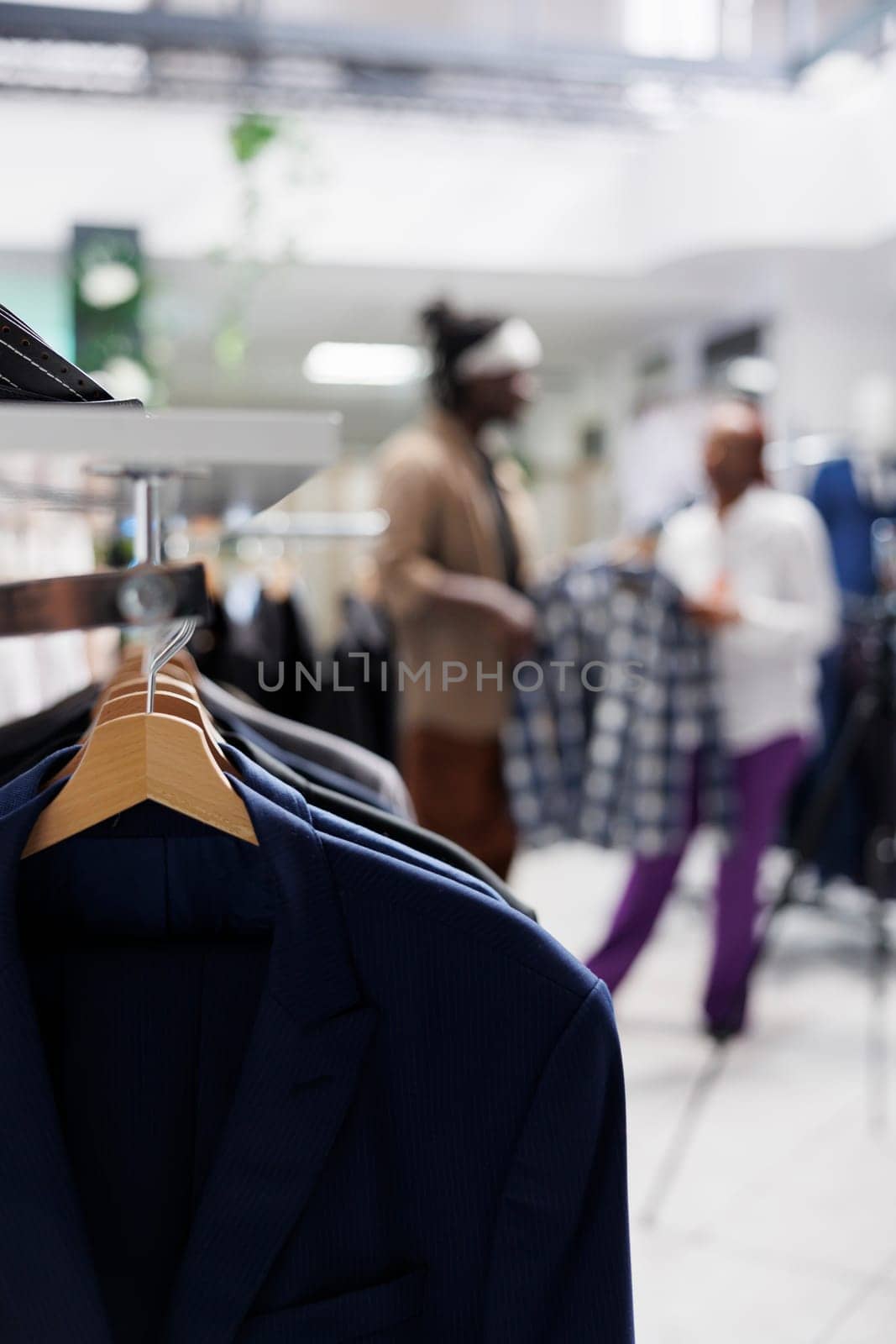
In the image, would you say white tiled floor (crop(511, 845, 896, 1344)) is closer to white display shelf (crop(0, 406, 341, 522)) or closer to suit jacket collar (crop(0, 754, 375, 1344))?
suit jacket collar (crop(0, 754, 375, 1344))

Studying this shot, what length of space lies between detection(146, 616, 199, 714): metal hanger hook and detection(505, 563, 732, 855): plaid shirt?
4.45 feet

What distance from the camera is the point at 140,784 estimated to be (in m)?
0.79

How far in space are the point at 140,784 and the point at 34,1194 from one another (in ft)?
0.82

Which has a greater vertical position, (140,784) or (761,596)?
(761,596)

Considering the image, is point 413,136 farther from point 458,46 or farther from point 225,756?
point 225,756

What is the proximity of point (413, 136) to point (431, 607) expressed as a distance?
11.6ft

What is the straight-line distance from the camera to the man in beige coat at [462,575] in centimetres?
227

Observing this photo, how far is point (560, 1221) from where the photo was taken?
0.78 metres

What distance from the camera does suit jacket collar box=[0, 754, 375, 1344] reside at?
2.43 feet

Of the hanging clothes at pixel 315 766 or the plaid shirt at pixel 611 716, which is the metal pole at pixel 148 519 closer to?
the hanging clothes at pixel 315 766

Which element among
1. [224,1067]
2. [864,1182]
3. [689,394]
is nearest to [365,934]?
[224,1067]

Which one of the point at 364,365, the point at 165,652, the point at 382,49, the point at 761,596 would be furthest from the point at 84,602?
the point at 364,365

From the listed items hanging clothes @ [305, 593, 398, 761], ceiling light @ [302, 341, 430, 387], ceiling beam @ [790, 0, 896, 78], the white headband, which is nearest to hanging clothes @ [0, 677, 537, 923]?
hanging clothes @ [305, 593, 398, 761]

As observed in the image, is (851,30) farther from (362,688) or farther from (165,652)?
(165,652)
